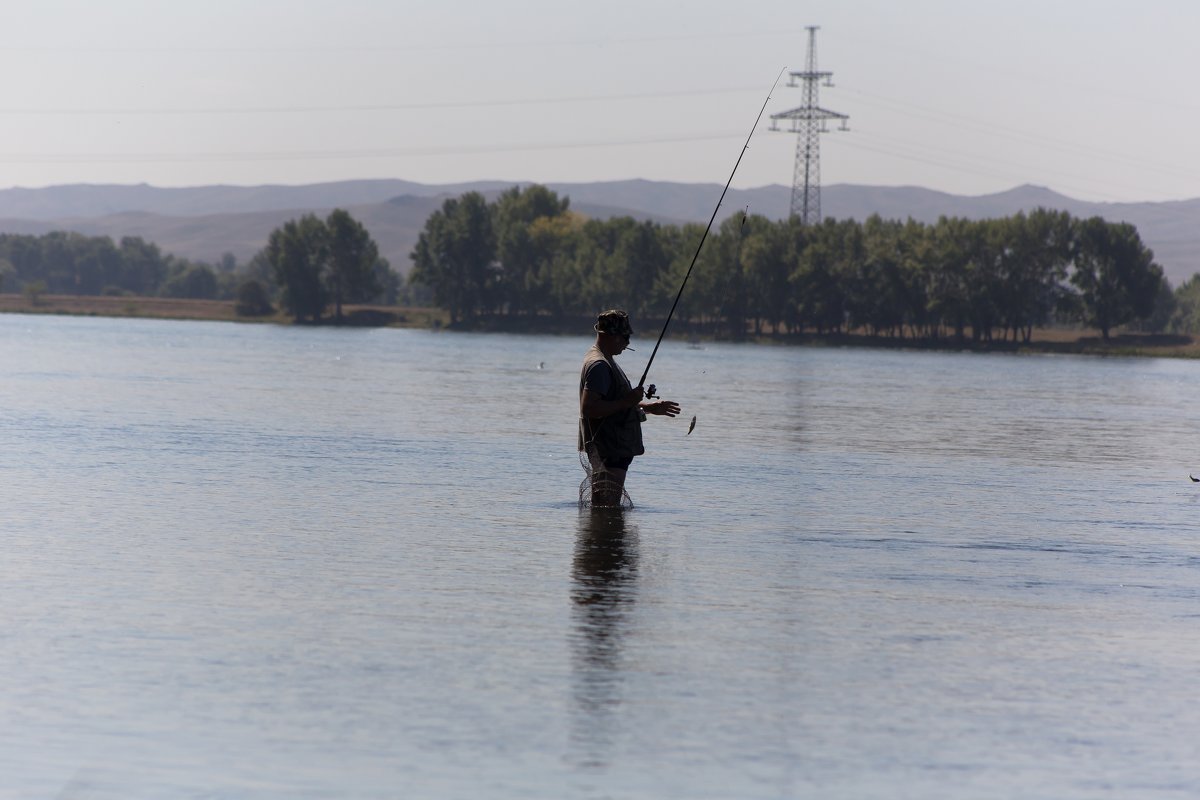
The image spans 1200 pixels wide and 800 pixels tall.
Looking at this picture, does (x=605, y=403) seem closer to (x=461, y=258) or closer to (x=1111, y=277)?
(x=1111, y=277)

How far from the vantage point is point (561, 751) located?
302 inches

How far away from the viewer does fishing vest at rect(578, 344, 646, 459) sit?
14.5m

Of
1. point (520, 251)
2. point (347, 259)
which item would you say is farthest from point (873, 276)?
point (347, 259)

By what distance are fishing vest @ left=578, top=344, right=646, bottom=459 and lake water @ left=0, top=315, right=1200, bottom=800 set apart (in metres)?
0.89

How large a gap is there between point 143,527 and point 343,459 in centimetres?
813

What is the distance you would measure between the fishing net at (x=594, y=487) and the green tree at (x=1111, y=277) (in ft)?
458

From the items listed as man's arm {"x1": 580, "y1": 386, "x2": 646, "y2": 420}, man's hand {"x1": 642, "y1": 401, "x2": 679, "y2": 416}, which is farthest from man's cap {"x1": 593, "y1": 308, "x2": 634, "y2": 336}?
man's hand {"x1": 642, "y1": 401, "x2": 679, "y2": 416}

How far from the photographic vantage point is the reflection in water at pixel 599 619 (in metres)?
8.12

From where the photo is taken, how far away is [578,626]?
10.7 m

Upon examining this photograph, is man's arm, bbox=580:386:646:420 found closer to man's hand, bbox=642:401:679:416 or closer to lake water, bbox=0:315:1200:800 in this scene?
man's hand, bbox=642:401:679:416

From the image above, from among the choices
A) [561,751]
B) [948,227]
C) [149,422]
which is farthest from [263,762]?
[948,227]

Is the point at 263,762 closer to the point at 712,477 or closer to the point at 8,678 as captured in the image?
the point at 8,678

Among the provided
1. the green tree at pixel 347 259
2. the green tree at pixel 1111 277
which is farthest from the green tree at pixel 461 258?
the green tree at pixel 1111 277

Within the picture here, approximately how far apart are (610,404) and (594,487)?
2224mm
